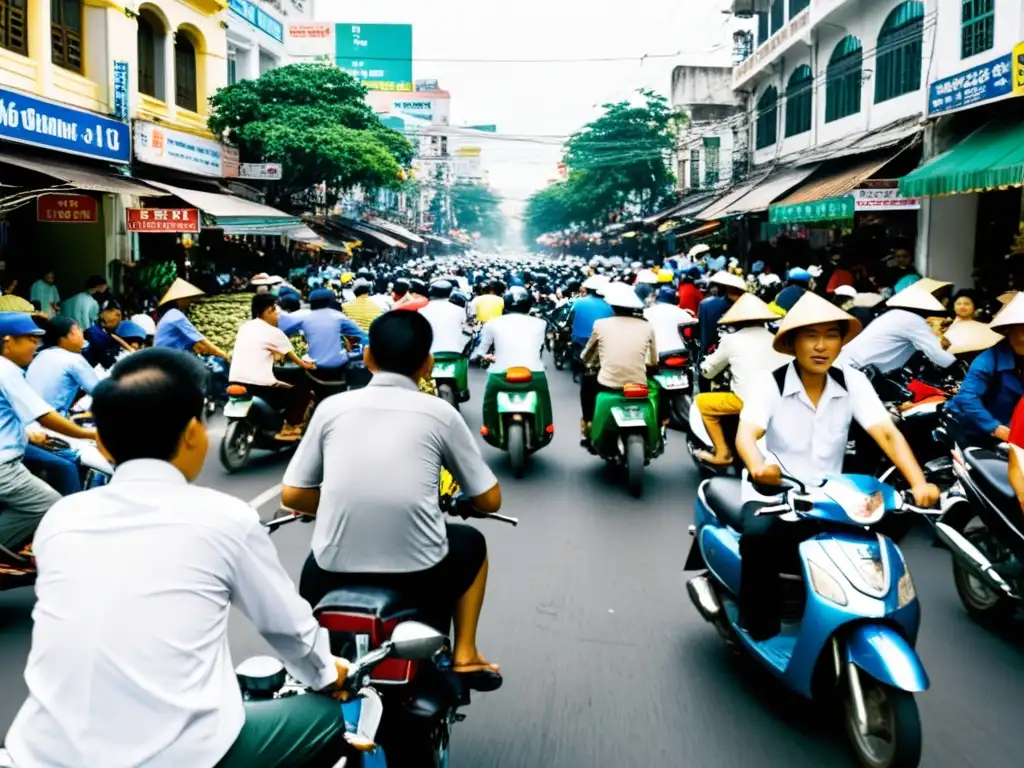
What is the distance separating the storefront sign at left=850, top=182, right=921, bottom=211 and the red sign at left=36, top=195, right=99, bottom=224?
10868 millimetres

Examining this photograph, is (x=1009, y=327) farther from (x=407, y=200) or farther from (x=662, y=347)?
(x=407, y=200)

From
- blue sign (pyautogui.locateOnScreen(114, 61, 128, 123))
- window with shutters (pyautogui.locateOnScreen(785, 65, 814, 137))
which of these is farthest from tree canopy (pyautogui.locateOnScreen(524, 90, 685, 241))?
blue sign (pyautogui.locateOnScreen(114, 61, 128, 123))

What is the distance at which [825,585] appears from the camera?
3.50 meters

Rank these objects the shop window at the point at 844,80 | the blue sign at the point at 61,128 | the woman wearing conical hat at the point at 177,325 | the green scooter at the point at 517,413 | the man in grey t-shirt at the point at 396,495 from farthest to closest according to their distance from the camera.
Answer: the shop window at the point at 844,80 < the blue sign at the point at 61,128 < the woman wearing conical hat at the point at 177,325 < the green scooter at the point at 517,413 < the man in grey t-shirt at the point at 396,495

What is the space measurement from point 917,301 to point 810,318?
353cm

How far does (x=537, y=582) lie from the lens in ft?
18.8

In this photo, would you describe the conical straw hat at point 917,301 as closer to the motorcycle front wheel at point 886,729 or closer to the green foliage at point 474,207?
the motorcycle front wheel at point 886,729

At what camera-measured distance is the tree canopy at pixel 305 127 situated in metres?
24.0

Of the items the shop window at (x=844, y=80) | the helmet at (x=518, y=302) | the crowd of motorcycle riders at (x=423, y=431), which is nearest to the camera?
the crowd of motorcycle riders at (x=423, y=431)

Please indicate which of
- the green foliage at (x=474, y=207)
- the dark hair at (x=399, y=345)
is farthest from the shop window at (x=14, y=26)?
the green foliage at (x=474, y=207)

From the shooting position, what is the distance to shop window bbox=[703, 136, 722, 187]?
133ft

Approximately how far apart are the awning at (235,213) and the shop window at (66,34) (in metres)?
2.29

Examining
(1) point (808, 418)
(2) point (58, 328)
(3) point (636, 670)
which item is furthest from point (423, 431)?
(2) point (58, 328)

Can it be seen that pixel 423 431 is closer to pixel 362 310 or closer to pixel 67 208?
pixel 362 310
